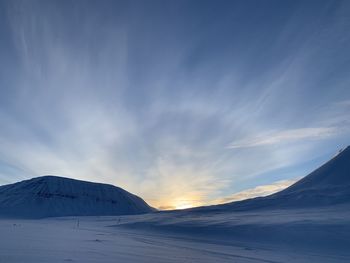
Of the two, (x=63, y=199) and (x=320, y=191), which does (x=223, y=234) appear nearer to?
(x=320, y=191)

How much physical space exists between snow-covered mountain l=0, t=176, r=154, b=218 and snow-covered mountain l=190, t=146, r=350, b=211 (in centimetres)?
8352

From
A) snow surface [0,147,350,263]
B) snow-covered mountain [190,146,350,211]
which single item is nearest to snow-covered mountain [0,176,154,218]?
snow surface [0,147,350,263]

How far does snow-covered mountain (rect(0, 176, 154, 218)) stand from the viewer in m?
111

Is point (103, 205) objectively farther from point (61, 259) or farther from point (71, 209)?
point (61, 259)

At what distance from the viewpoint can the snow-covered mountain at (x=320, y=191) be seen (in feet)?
131

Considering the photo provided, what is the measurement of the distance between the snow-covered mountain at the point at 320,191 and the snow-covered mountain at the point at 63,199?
8352cm

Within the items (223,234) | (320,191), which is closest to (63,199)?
(320,191)

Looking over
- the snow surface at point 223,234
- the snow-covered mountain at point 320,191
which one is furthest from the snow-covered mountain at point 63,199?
the snow-covered mountain at point 320,191

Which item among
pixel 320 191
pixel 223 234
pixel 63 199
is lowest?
pixel 223 234

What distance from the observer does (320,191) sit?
1725 inches

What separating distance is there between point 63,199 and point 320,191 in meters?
107

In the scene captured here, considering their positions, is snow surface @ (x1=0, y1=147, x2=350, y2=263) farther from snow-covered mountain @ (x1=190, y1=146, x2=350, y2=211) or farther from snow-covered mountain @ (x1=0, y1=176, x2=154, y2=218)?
snow-covered mountain @ (x1=0, y1=176, x2=154, y2=218)

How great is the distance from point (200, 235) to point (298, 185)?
3395 centimetres

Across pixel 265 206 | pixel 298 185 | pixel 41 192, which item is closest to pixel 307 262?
pixel 265 206
